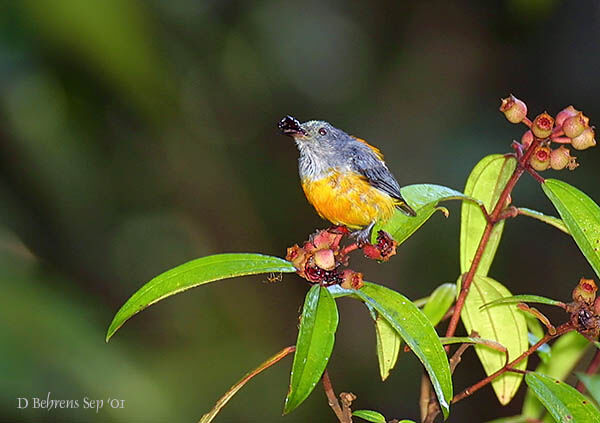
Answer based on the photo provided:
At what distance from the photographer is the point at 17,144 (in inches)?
134

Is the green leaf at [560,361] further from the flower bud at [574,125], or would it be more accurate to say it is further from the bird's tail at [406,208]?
the flower bud at [574,125]

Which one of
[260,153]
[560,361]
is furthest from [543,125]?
[260,153]

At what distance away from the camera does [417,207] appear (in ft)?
5.62

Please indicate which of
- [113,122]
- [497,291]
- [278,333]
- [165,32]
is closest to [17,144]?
[113,122]

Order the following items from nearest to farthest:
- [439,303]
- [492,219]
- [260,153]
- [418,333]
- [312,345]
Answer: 1. [312,345]
2. [418,333]
3. [492,219]
4. [439,303]
5. [260,153]

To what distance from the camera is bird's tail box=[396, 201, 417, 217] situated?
1729 mm

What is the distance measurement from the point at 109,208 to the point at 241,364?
46.5 inches

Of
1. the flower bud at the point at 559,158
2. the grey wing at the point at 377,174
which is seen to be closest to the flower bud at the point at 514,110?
the flower bud at the point at 559,158

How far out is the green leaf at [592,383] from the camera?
5.91 ft

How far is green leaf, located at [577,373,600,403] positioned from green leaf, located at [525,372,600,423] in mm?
311

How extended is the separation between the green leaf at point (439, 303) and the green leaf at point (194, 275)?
25.0 inches

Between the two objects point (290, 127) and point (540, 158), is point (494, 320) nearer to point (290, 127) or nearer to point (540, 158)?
point (540, 158)

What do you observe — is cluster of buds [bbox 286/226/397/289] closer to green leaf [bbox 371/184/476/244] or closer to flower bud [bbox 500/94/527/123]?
green leaf [bbox 371/184/476/244]

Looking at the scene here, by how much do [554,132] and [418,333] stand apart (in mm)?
532
